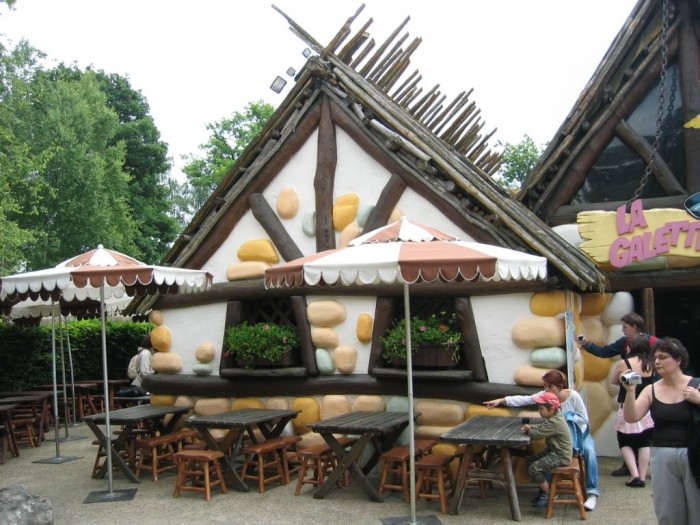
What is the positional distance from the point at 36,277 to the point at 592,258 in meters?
5.49

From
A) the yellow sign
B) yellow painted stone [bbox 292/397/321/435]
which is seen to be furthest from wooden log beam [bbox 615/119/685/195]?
yellow painted stone [bbox 292/397/321/435]

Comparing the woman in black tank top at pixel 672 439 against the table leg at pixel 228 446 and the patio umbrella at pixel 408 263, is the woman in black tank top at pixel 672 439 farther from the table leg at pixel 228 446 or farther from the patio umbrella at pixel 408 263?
the table leg at pixel 228 446

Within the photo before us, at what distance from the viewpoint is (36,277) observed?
644 centimetres

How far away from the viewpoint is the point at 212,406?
8430 millimetres

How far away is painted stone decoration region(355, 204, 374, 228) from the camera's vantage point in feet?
26.2

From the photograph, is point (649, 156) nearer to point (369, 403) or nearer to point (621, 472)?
point (621, 472)

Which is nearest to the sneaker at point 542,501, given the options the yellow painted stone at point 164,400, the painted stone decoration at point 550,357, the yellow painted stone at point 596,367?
the painted stone decoration at point 550,357

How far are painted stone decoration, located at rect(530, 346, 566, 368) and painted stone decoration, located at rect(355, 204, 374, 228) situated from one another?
7.67 feet

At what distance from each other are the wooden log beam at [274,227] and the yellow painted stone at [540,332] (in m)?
2.67

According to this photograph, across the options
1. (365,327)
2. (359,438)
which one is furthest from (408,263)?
(365,327)

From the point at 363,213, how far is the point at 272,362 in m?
1.90

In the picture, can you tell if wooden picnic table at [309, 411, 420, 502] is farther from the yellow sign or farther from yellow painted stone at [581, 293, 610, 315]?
the yellow sign

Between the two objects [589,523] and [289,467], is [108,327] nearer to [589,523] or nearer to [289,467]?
[289,467]

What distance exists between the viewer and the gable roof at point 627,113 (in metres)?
7.83
